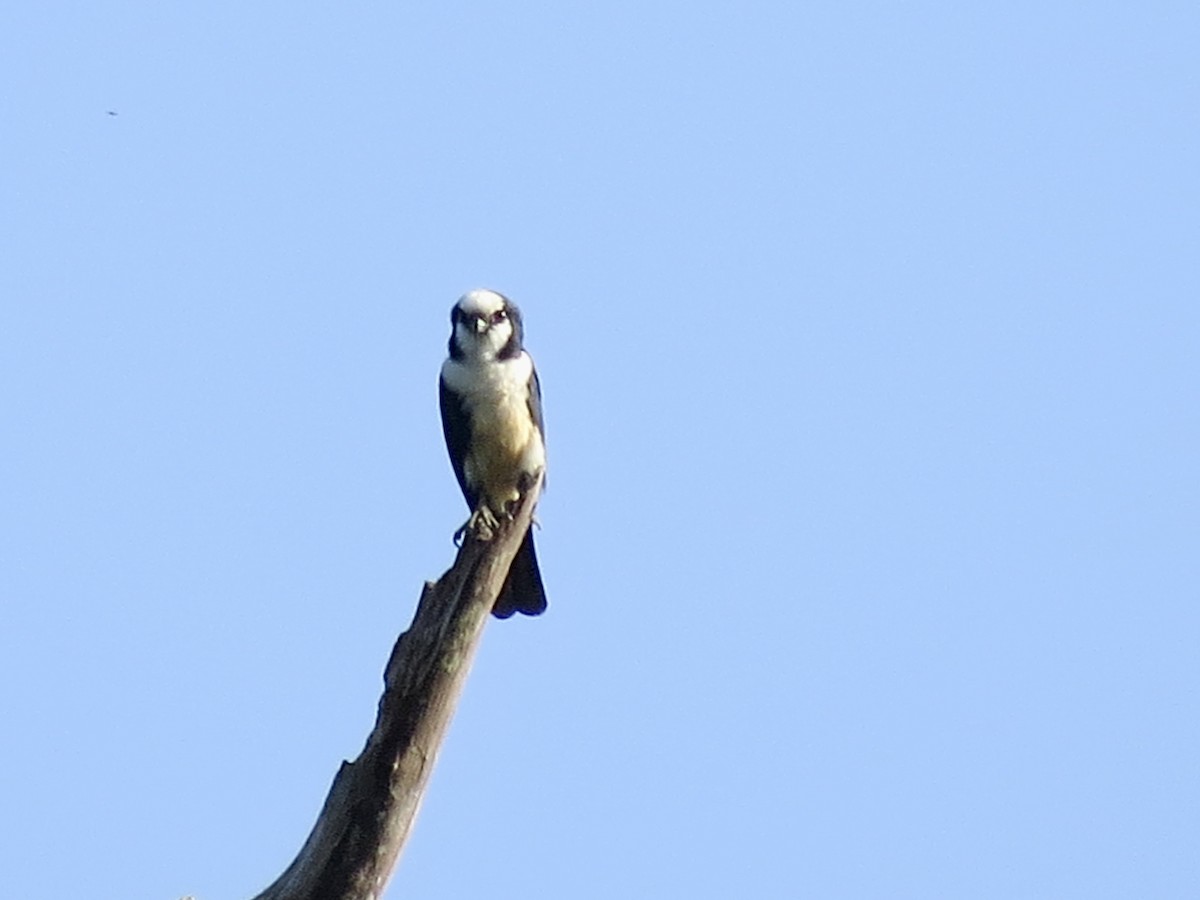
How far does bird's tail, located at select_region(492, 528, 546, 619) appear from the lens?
745 centimetres

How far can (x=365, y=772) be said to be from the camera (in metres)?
5.13

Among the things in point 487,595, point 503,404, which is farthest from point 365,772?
point 503,404

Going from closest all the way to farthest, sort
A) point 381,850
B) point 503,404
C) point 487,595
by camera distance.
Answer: point 381,850
point 487,595
point 503,404

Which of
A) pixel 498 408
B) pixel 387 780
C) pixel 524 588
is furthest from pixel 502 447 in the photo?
pixel 387 780

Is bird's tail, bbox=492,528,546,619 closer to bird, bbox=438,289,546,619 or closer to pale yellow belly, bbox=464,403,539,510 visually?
bird, bbox=438,289,546,619

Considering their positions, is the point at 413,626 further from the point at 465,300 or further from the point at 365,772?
the point at 465,300

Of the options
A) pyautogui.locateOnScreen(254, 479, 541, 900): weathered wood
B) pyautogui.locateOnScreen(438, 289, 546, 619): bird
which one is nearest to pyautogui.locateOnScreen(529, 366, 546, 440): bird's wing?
pyautogui.locateOnScreen(438, 289, 546, 619): bird

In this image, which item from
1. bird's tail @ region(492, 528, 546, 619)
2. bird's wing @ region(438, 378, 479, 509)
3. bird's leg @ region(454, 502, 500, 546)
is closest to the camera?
bird's leg @ region(454, 502, 500, 546)

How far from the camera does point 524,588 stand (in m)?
7.50

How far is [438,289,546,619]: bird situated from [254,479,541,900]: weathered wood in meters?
2.21

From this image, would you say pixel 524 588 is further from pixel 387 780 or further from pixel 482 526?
pixel 387 780

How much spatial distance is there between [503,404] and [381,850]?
107 inches

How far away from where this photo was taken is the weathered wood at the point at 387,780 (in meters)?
5.08

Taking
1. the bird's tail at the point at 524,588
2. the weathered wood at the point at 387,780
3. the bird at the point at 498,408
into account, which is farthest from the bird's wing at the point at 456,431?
the weathered wood at the point at 387,780
